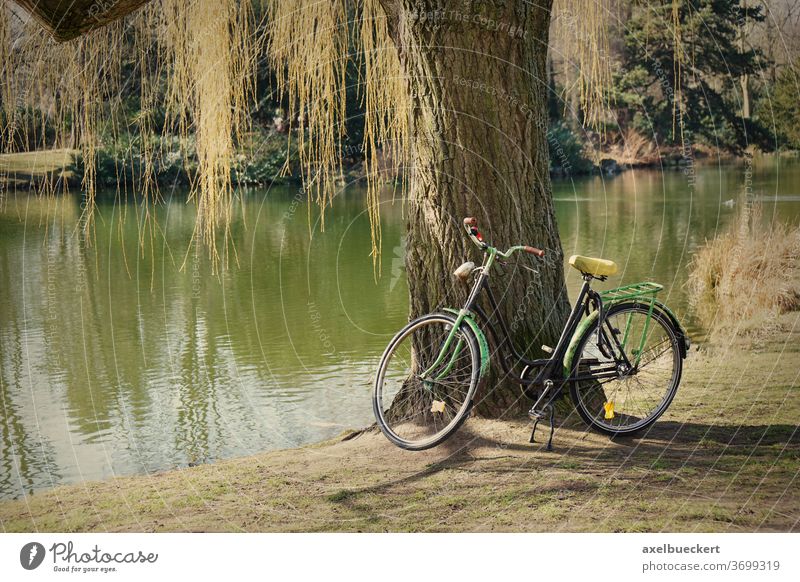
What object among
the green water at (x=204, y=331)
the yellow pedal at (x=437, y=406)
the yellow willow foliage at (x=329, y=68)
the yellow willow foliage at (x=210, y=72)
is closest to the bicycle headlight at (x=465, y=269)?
the yellow pedal at (x=437, y=406)

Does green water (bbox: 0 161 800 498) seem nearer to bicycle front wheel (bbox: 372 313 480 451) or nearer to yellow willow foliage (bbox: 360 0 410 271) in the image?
bicycle front wheel (bbox: 372 313 480 451)

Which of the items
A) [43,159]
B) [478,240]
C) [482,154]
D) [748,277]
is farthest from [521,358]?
[748,277]

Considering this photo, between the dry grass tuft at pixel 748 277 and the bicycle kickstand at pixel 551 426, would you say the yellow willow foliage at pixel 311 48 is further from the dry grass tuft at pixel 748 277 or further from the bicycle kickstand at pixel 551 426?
the dry grass tuft at pixel 748 277

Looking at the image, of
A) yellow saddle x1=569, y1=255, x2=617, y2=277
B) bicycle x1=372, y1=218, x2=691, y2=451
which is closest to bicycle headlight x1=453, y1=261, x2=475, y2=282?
bicycle x1=372, y1=218, x2=691, y2=451

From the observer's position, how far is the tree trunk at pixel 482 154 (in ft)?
13.0

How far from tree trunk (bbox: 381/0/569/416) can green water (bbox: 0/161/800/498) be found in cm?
153

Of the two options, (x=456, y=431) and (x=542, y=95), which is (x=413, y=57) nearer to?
(x=542, y=95)

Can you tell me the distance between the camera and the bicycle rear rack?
393cm

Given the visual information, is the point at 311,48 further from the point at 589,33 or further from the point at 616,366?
the point at 616,366

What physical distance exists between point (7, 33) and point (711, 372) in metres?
4.58

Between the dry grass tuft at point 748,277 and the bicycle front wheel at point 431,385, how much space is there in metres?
3.76
